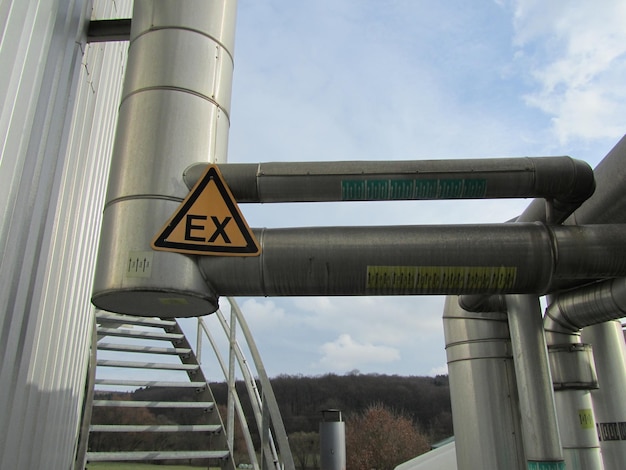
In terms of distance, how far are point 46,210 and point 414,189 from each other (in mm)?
2096

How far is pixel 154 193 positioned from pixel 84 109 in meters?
1.39

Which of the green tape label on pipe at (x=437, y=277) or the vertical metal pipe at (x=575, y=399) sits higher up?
the green tape label on pipe at (x=437, y=277)

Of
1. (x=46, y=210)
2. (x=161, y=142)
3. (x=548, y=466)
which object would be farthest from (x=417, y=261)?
(x=46, y=210)

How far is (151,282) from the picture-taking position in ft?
7.87

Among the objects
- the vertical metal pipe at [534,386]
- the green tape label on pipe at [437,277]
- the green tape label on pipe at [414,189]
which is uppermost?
the green tape label on pipe at [414,189]

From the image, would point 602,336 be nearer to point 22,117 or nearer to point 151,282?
point 151,282

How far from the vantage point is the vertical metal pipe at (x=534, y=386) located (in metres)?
3.24

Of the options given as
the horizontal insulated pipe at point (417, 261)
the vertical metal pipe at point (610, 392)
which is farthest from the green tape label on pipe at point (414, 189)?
the vertical metal pipe at point (610, 392)

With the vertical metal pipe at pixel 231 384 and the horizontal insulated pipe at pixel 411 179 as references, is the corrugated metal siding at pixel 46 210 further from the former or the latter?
the vertical metal pipe at pixel 231 384

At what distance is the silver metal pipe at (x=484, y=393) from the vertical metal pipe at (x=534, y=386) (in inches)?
32.9

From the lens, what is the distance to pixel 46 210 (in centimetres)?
272

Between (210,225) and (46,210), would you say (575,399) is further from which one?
(46,210)

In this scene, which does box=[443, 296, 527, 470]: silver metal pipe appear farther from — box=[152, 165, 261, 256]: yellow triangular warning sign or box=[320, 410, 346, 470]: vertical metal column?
box=[152, 165, 261, 256]: yellow triangular warning sign

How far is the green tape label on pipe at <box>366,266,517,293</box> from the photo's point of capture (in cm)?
255
